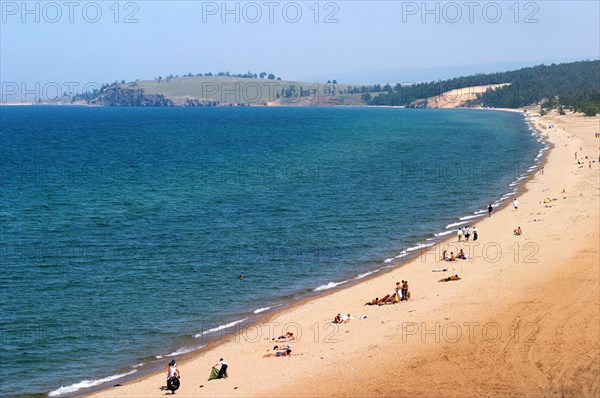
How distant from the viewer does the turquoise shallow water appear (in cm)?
3203

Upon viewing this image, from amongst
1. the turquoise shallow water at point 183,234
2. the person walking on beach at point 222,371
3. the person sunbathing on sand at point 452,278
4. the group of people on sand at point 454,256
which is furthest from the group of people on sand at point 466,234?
the person walking on beach at point 222,371

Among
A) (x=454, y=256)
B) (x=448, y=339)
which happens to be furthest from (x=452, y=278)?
(x=448, y=339)

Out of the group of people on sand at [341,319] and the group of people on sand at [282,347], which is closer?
the group of people on sand at [282,347]

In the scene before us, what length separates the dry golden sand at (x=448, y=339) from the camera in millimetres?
25125

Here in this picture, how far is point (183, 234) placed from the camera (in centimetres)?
4984

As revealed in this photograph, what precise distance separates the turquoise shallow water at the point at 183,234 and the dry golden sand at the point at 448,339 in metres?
3.10

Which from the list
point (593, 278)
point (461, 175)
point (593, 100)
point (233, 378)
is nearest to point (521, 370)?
point (233, 378)

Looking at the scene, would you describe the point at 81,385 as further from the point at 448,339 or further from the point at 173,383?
the point at 448,339

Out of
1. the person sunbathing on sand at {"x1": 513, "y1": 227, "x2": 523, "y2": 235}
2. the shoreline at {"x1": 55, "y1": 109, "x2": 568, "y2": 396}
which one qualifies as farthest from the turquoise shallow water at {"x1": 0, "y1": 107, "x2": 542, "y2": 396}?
the person sunbathing on sand at {"x1": 513, "y1": 227, "x2": 523, "y2": 235}

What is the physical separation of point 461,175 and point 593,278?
4662 centimetres

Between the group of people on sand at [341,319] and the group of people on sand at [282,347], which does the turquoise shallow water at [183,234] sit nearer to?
the group of people on sand at [282,347]

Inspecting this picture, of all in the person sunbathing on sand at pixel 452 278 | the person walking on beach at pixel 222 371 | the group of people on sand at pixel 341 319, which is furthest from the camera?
the person sunbathing on sand at pixel 452 278

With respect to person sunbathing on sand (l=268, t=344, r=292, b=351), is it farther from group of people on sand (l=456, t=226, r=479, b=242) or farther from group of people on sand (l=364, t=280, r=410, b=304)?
group of people on sand (l=456, t=226, r=479, b=242)

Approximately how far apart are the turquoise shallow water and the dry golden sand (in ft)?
10.2
